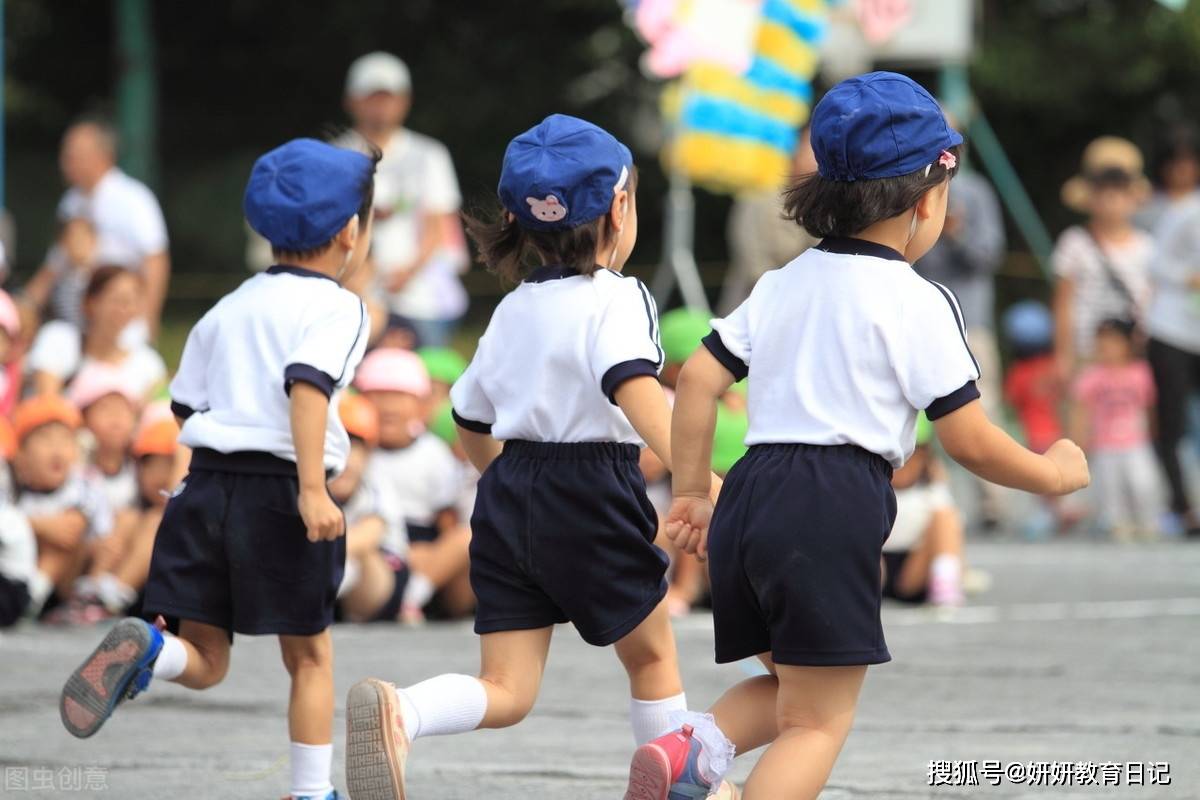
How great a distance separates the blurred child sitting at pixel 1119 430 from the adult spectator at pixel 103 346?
18.2ft

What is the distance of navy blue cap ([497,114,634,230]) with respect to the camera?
4617 millimetres

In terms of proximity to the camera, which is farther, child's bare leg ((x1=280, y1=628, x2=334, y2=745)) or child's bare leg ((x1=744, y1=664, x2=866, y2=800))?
child's bare leg ((x1=280, y1=628, x2=334, y2=745))

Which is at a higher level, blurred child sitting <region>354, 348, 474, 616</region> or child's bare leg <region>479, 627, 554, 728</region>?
child's bare leg <region>479, 627, 554, 728</region>

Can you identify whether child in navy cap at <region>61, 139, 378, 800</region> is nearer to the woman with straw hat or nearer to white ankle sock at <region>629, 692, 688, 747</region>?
white ankle sock at <region>629, 692, 688, 747</region>

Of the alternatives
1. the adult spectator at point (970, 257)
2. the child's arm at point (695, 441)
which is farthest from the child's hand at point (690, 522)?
the adult spectator at point (970, 257)

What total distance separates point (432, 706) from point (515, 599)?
0.35m

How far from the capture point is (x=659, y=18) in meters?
12.7

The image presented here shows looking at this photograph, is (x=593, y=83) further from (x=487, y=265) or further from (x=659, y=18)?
(x=487, y=265)

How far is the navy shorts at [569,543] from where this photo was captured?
4.56m

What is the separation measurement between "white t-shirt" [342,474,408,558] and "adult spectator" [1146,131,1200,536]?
5.23m

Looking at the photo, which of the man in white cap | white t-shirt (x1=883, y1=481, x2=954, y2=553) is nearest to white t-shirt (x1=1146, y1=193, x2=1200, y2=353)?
white t-shirt (x1=883, y1=481, x2=954, y2=553)

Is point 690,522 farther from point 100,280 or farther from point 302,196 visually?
point 100,280

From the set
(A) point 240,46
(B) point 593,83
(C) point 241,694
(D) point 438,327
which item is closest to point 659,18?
(D) point 438,327

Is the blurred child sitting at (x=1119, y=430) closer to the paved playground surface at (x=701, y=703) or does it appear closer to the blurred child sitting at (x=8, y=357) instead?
the paved playground surface at (x=701, y=703)
